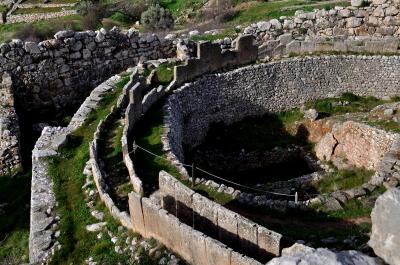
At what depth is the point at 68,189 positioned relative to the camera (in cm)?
1497

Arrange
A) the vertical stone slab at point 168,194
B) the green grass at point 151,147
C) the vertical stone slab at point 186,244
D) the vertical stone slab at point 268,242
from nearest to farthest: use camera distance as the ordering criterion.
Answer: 1. the vertical stone slab at point 268,242
2. the vertical stone slab at point 186,244
3. the vertical stone slab at point 168,194
4. the green grass at point 151,147

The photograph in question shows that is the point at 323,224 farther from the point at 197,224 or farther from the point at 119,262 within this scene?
the point at 119,262

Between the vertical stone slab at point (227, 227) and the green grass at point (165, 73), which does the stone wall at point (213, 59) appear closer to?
the green grass at point (165, 73)

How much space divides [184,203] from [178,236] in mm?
1159

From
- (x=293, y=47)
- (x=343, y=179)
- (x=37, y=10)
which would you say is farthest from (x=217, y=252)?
(x=37, y=10)

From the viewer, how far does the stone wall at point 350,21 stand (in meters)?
25.4

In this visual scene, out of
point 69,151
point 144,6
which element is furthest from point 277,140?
point 144,6

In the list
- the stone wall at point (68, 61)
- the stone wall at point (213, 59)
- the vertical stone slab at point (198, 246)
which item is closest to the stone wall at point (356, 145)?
the stone wall at point (213, 59)

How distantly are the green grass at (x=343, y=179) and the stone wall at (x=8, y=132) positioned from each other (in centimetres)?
954

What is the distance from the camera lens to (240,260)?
10094 mm

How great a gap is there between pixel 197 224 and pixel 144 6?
35.8 m

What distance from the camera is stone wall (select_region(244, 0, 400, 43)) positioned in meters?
25.4

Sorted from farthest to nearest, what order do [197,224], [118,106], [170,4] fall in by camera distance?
[170,4]
[118,106]
[197,224]

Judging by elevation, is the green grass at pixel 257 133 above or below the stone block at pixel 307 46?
below
